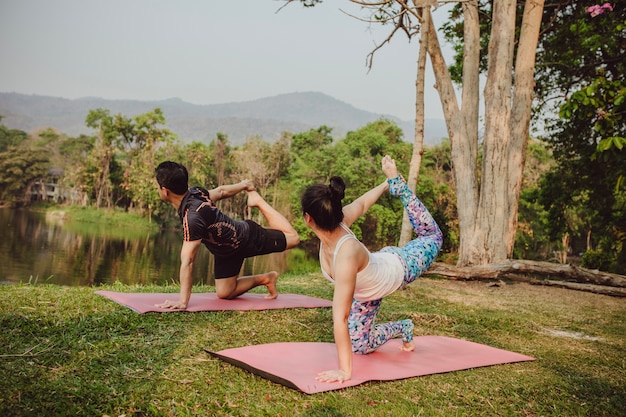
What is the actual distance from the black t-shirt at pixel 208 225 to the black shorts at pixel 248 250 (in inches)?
2.4

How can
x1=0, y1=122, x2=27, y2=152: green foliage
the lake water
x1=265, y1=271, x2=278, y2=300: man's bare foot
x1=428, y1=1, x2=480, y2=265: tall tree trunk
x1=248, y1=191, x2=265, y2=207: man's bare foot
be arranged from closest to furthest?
x1=248, y1=191, x2=265, y2=207: man's bare foot
x1=265, y1=271, x2=278, y2=300: man's bare foot
x1=428, y1=1, x2=480, y2=265: tall tree trunk
the lake water
x1=0, y1=122, x2=27, y2=152: green foliage

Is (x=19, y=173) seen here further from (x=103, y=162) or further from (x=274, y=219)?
(x=274, y=219)

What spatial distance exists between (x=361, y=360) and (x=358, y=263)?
78 centimetres

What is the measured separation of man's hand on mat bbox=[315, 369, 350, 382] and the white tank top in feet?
1.93

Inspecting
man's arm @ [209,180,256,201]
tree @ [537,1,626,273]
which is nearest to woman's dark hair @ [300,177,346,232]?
man's arm @ [209,180,256,201]

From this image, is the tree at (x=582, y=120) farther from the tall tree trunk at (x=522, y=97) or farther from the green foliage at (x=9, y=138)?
the green foliage at (x=9, y=138)

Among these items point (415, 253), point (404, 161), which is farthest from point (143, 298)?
point (404, 161)

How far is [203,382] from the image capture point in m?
3.24

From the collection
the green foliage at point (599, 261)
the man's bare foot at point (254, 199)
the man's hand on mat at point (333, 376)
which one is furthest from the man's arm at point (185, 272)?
the green foliage at point (599, 261)

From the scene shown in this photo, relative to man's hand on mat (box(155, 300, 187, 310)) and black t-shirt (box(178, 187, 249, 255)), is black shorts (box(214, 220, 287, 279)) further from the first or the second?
man's hand on mat (box(155, 300, 187, 310))

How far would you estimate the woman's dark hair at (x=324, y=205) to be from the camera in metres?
3.49

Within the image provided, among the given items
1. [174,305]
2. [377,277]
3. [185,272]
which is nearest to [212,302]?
[174,305]

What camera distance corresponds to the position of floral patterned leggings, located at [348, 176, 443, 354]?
12.7ft

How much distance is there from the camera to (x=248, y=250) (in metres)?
5.53
